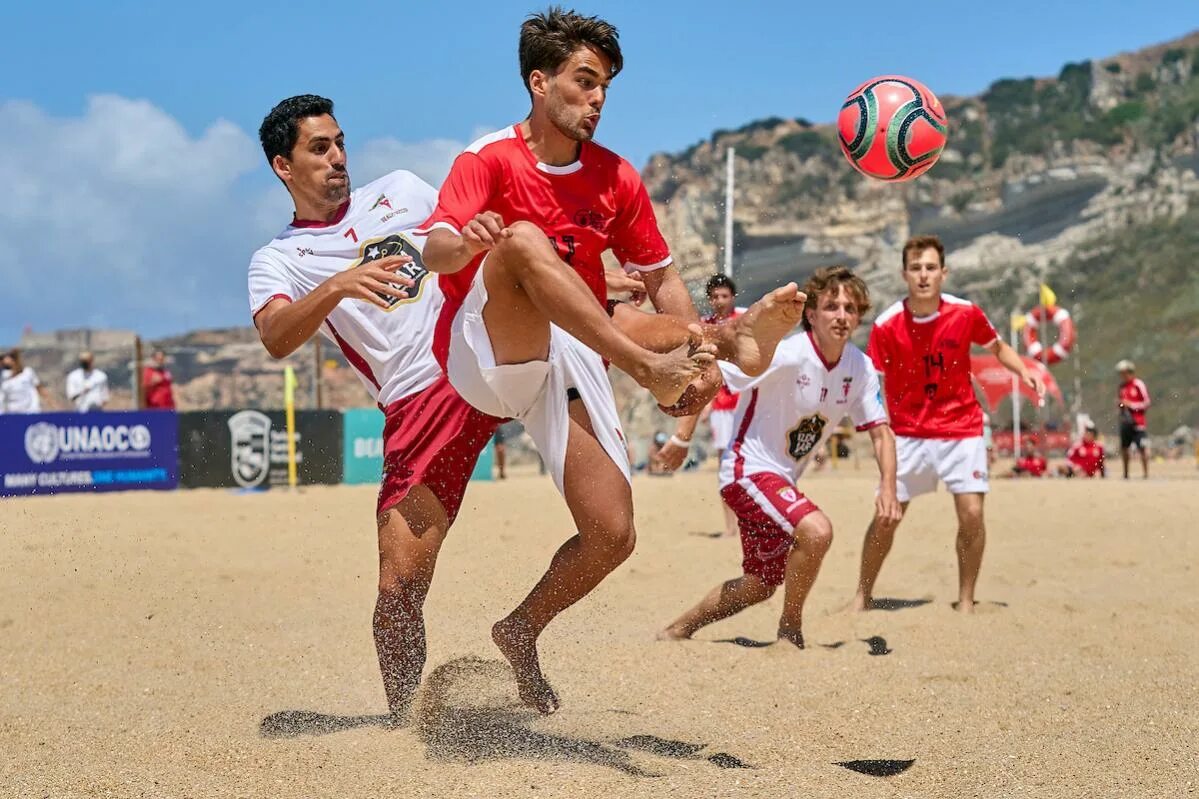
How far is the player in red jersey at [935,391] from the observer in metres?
6.94

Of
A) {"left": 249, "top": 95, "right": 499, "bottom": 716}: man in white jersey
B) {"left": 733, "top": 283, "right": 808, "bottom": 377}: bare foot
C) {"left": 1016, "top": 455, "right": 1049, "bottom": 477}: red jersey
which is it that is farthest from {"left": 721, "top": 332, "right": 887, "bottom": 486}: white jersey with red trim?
{"left": 1016, "top": 455, "right": 1049, "bottom": 477}: red jersey

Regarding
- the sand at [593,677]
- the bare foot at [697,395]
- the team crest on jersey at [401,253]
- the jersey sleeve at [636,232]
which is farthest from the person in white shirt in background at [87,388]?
the bare foot at [697,395]

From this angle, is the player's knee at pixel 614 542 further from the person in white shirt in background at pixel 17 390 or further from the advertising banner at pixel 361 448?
the person in white shirt in background at pixel 17 390

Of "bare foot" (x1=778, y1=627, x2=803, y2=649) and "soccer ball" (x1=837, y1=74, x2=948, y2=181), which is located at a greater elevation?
"soccer ball" (x1=837, y1=74, x2=948, y2=181)

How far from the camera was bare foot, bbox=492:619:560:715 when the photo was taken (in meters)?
4.30

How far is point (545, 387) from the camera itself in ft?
13.3

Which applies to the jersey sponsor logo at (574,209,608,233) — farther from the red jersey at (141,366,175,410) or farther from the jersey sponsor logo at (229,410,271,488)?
the red jersey at (141,366,175,410)

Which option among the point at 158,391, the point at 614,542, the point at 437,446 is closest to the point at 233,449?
the point at 158,391

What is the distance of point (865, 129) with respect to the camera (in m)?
5.32

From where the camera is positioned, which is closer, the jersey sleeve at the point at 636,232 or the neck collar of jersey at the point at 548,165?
the neck collar of jersey at the point at 548,165

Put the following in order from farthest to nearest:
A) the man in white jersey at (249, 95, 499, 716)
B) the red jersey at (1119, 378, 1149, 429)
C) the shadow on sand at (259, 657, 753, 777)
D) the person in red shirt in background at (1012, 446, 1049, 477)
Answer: the person in red shirt in background at (1012, 446, 1049, 477) < the red jersey at (1119, 378, 1149, 429) < the man in white jersey at (249, 95, 499, 716) < the shadow on sand at (259, 657, 753, 777)

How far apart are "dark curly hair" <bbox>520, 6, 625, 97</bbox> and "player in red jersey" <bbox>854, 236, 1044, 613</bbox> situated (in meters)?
3.40

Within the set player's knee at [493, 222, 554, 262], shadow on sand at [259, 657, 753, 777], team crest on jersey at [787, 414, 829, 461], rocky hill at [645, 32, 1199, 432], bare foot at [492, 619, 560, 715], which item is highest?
rocky hill at [645, 32, 1199, 432]

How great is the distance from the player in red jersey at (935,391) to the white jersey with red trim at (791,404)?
84 centimetres
